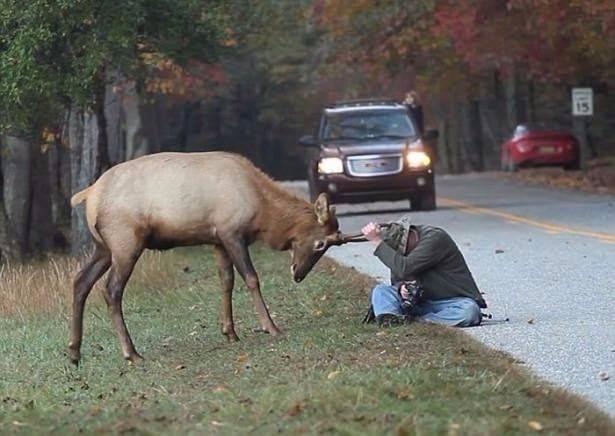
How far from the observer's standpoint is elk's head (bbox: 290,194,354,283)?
14.1 meters

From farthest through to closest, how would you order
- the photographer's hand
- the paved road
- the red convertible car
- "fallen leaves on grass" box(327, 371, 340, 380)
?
the red convertible car < the photographer's hand < the paved road < "fallen leaves on grass" box(327, 371, 340, 380)

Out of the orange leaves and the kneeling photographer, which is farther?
the orange leaves

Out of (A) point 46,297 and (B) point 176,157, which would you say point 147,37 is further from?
(B) point 176,157

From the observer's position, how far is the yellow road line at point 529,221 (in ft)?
76.0

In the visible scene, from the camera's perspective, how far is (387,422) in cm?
886

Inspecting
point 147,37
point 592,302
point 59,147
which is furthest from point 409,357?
point 59,147

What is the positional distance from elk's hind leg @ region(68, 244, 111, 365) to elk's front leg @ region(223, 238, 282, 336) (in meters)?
1.06

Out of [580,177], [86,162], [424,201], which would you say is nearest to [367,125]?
[424,201]

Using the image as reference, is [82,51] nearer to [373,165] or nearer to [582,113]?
[373,165]

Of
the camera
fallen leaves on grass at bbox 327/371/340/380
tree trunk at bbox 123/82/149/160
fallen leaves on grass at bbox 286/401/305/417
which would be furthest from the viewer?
tree trunk at bbox 123/82/149/160

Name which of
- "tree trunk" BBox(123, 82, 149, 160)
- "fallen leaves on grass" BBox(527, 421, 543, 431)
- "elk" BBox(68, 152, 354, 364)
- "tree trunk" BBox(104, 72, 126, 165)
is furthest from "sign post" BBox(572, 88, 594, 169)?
"fallen leaves on grass" BBox(527, 421, 543, 431)

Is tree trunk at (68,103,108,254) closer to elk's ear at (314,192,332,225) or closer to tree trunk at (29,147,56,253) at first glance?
tree trunk at (29,147,56,253)

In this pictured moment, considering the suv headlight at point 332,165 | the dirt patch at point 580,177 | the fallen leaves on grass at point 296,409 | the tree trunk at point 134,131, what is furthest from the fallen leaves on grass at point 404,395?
the tree trunk at point 134,131

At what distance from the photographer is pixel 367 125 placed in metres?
30.0
